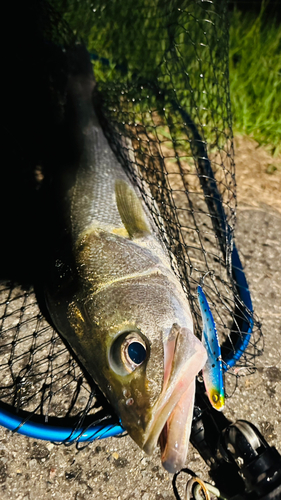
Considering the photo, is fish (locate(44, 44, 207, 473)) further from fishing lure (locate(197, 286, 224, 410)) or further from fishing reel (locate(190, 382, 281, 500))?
fishing reel (locate(190, 382, 281, 500))

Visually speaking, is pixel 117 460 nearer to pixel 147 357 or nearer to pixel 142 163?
pixel 147 357

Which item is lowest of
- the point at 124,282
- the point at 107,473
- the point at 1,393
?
the point at 107,473

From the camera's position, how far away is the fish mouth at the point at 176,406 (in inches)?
64.6

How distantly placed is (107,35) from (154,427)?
4.21 metres

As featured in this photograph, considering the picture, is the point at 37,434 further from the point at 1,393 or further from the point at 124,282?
the point at 124,282

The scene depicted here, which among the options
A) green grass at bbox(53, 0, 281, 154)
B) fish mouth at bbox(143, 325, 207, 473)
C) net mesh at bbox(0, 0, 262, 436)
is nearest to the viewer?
fish mouth at bbox(143, 325, 207, 473)

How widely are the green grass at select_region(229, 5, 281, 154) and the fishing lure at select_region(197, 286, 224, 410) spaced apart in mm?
3072

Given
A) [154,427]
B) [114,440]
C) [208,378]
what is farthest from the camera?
[114,440]

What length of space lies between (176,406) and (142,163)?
2.36 metres

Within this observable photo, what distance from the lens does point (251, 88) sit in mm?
4977

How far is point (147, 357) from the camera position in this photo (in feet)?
5.86

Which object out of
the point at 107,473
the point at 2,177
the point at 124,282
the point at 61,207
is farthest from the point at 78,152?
the point at 107,473


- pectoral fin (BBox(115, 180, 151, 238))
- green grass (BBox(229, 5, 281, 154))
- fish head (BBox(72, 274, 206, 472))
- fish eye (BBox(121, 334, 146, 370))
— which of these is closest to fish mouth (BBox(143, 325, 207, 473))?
fish head (BBox(72, 274, 206, 472))

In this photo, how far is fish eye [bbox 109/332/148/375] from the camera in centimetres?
181
